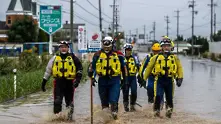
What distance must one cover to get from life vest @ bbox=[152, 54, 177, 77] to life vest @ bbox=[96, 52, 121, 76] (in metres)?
0.98

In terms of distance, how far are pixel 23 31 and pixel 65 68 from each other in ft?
242

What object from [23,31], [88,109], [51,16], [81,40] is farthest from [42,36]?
[88,109]

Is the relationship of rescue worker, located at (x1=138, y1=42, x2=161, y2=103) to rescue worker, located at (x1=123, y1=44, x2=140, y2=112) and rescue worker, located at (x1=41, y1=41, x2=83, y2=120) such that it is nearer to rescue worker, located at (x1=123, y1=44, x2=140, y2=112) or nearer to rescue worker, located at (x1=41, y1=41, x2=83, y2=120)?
rescue worker, located at (x1=123, y1=44, x2=140, y2=112)

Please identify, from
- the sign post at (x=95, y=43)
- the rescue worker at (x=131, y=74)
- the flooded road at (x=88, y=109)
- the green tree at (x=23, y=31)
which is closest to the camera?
the flooded road at (x=88, y=109)

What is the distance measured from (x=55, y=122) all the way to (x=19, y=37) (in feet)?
241

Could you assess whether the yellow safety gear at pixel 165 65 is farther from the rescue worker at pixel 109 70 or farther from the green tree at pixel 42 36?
the green tree at pixel 42 36

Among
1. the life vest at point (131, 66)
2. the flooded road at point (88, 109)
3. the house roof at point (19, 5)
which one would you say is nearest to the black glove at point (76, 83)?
the flooded road at point (88, 109)

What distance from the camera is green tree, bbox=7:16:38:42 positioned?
269ft

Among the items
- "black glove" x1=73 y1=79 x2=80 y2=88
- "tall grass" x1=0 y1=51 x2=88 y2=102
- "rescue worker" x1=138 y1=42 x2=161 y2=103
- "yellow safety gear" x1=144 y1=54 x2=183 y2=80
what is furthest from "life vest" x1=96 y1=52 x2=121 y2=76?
"tall grass" x1=0 y1=51 x2=88 y2=102

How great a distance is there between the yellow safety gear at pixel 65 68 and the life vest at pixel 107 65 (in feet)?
1.98

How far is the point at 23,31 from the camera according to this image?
82250 millimetres

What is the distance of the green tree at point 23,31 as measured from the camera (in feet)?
269

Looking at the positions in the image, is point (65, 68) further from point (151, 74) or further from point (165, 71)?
point (151, 74)

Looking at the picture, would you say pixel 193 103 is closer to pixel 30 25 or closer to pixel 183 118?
pixel 183 118
